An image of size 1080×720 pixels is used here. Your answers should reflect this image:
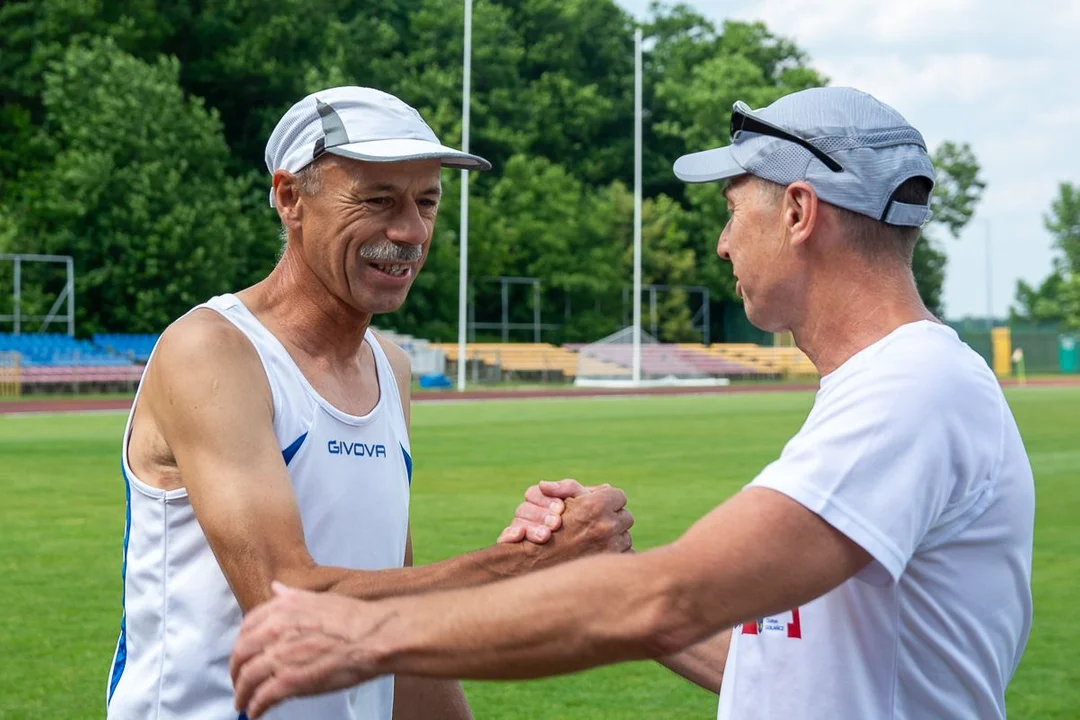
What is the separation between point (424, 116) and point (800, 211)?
6459 cm

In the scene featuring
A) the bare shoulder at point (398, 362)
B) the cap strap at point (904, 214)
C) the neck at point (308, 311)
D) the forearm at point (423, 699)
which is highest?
the cap strap at point (904, 214)

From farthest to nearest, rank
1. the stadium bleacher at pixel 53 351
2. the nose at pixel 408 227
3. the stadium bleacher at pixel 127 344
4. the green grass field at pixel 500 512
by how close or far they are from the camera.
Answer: the stadium bleacher at pixel 127 344 < the stadium bleacher at pixel 53 351 < the green grass field at pixel 500 512 < the nose at pixel 408 227

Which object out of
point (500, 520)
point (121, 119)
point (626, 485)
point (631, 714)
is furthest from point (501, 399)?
point (631, 714)

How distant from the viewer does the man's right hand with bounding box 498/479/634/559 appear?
3605 millimetres

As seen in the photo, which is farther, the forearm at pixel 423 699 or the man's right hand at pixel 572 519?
the forearm at pixel 423 699

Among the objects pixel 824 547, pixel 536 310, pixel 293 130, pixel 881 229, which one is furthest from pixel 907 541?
pixel 536 310

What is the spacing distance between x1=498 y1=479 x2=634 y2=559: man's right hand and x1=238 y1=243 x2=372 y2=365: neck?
583 mm

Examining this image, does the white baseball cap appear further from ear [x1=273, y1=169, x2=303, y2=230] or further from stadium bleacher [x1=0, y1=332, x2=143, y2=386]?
stadium bleacher [x1=0, y1=332, x2=143, y2=386]

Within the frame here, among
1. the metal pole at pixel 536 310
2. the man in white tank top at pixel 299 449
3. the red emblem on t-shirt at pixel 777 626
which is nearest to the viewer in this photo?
the red emblem on t-shirt at pixel 777 626

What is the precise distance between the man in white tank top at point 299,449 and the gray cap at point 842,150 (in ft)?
3.17

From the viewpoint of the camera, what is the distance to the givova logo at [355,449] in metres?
3.38

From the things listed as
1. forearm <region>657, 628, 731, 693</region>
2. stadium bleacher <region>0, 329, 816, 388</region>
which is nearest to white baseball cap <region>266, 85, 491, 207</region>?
forearm <region>657, 628, 731, 693</region>

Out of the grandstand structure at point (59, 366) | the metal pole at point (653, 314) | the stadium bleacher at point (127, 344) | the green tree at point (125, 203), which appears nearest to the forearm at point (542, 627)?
the grandstand structure at point (59, 366)

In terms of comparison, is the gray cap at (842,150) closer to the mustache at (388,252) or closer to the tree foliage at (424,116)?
the mustache at (388,252)
